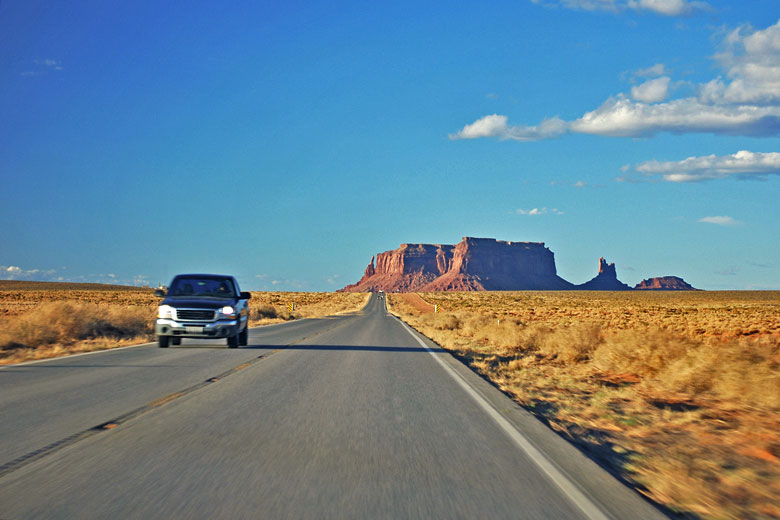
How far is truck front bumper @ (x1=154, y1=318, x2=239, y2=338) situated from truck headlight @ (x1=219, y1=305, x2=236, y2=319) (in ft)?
0.50

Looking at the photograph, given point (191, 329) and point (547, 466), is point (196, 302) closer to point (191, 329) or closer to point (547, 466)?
point (191, 329)

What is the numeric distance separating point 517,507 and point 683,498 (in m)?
1.41

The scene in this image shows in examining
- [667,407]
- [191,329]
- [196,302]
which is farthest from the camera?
[196,302]

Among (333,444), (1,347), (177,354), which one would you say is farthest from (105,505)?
(1,347)

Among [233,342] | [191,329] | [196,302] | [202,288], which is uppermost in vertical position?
[202,288]

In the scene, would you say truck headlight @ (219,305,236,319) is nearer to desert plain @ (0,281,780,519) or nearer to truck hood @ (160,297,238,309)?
Result: truck hood @ (160,297,238,309)

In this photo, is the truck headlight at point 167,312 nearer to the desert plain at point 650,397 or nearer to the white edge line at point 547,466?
the desert plain at point 650,397

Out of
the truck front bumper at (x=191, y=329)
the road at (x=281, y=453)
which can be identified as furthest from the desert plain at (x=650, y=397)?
the truck front bumper at (x=191, y=329)

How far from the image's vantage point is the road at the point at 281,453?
454 centimetres

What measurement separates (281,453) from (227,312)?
1069cm

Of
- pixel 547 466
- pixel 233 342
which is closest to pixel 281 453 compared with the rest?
pixel 547 466

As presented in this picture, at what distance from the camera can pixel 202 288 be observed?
17031mm

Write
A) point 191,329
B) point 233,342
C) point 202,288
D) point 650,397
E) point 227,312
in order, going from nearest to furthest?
point 650,397
point 191,329
point 227,312
point 202,288
point 233,342

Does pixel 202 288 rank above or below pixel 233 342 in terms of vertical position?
above
